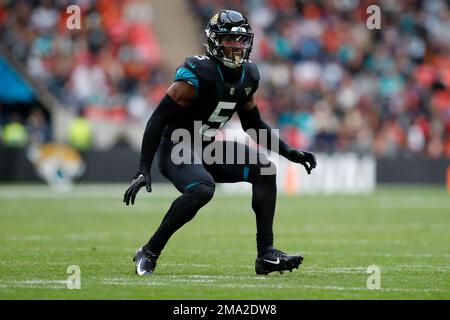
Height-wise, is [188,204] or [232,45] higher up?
[232,45]

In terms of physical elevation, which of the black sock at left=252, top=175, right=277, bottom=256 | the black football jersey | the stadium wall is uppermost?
the black football jersey

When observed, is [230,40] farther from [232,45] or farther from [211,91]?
[211,91]

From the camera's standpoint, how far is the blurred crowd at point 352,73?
2714cm

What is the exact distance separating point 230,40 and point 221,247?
357cm

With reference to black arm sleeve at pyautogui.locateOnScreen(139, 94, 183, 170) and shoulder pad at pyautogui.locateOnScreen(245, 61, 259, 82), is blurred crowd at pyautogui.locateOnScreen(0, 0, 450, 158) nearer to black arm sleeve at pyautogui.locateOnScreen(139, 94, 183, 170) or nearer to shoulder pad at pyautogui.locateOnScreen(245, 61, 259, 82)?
shoulder pad at pyautogui.locateOnScreen(245, 61, 259, 82)

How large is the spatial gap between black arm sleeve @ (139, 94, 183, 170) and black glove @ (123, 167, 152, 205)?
0.16ft

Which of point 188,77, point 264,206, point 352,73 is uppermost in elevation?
point 352,73

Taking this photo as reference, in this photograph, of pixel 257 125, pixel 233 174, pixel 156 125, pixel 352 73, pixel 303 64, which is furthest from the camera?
pixel 352 73

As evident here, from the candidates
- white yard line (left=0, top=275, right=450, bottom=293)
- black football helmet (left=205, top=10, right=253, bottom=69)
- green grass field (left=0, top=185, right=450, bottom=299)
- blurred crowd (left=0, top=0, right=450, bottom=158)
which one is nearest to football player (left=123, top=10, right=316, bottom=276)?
black football helmet (left=205, top=10, right=253, bottom=69)

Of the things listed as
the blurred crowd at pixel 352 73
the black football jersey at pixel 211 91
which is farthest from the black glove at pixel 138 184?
the blurred crowd at pixel 352 73

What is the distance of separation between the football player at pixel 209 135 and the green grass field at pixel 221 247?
32 cm

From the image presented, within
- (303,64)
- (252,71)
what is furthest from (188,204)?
(303,64)

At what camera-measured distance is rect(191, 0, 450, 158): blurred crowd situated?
2714 centimetres

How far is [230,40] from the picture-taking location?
8570mm
